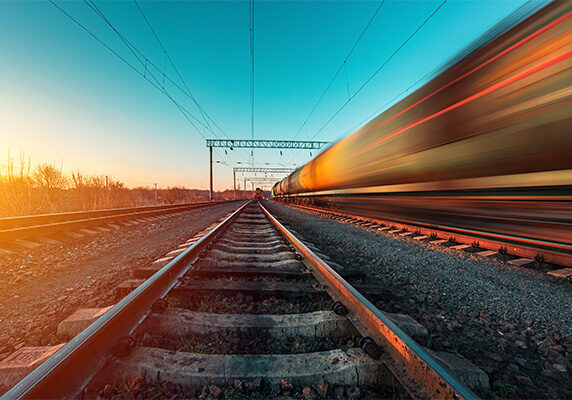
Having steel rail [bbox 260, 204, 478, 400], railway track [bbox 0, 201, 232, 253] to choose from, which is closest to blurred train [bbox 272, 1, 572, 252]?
steel rail [bbox 260, 204, 478, 400]

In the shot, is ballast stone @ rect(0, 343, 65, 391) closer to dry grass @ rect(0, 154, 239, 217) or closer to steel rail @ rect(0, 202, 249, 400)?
steel rail @ rect(0, 202, 249, 400)

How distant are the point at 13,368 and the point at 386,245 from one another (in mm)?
4407

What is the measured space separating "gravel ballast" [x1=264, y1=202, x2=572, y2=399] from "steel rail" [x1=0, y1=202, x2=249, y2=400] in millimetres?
1708

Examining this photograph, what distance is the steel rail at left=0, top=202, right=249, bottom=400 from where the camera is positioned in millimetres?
891

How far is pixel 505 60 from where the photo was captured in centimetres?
277

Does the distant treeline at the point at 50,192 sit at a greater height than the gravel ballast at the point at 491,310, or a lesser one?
greater

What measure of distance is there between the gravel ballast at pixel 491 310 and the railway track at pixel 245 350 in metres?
0.37

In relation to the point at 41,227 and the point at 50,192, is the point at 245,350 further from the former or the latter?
the point at 50,192

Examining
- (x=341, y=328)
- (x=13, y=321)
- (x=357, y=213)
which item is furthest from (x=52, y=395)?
(x=357, y=213)

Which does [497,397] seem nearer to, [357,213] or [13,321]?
[13,321]

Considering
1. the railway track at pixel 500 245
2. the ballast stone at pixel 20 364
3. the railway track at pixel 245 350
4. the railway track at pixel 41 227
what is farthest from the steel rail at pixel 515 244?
the railway track at pixel 41 227

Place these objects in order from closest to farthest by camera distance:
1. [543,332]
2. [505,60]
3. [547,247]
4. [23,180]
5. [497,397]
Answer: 1. [497,397]
2. [543,332]
3. [505,60]
4. [547,247]
5. [23,180]

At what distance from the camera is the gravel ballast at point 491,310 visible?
132 centimetres

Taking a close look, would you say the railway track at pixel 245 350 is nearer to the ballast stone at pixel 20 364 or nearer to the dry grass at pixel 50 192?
the ballast stone at pixel 20 364
